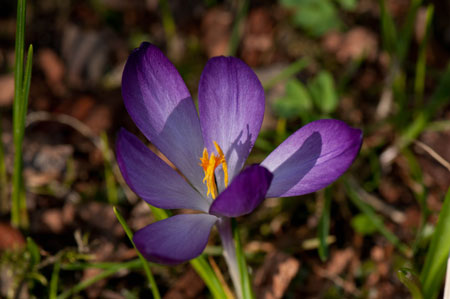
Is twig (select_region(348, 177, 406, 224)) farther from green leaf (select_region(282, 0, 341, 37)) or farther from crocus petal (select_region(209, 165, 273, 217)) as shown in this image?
crocus petal (select_region(209, 165, 273, 217))

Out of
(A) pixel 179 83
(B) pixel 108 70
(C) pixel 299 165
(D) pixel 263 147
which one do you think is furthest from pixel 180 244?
(B) pixel 108 70

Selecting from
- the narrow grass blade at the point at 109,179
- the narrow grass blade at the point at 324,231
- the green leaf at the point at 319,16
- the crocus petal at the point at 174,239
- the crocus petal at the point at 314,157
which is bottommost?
the narrow grass blade at the point at 324,231

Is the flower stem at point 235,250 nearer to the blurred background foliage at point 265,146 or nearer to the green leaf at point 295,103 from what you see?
the blurred background foliage at point 265,146

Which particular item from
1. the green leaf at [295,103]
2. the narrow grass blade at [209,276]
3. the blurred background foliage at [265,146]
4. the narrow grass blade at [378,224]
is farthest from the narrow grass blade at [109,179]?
the narrow grass blade at [378,224]

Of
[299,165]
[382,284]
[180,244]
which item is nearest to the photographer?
[180,244]

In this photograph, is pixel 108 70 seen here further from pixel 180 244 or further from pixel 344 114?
pixel 180 244

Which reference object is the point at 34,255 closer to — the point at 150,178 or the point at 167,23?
the point at 150,178
